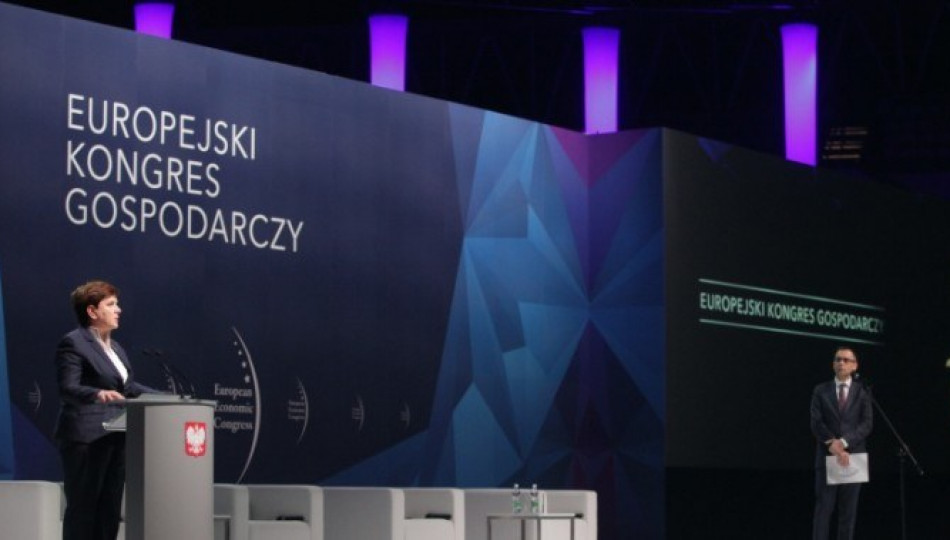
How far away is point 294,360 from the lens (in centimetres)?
1066

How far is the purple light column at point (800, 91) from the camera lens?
17.8m

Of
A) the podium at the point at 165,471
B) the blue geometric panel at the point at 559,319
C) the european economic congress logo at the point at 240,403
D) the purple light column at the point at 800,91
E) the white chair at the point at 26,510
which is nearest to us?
the podium at the point at 165,471

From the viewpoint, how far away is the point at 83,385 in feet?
23.0

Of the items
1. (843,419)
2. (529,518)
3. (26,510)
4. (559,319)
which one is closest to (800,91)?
(559,319)

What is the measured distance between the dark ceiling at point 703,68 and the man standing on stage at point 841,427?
30.6 ft

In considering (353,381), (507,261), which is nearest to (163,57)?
(353,381)

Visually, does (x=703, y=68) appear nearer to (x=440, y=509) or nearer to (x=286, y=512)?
(x=440, y=509)

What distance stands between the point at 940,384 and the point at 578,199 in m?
4.35

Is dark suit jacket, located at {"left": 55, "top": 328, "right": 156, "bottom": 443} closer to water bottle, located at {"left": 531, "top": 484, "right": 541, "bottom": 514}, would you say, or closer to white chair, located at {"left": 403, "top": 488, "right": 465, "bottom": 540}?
white chair, located at {"left": 403, "top": 488, "right": 465, "bottom": 540}

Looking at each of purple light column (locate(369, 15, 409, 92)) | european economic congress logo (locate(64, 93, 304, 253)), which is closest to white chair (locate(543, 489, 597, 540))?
european economic congress logo (locate(64, 93, 304, 253))

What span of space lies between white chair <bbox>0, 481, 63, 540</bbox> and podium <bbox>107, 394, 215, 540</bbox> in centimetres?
113

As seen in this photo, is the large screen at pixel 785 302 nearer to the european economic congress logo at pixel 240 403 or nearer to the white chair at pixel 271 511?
the european economic congress logo at pixel 240 403

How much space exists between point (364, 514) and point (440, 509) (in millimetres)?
569

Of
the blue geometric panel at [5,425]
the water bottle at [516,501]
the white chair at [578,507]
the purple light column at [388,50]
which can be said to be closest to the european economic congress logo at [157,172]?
the blue geometric panel at [5,425]
